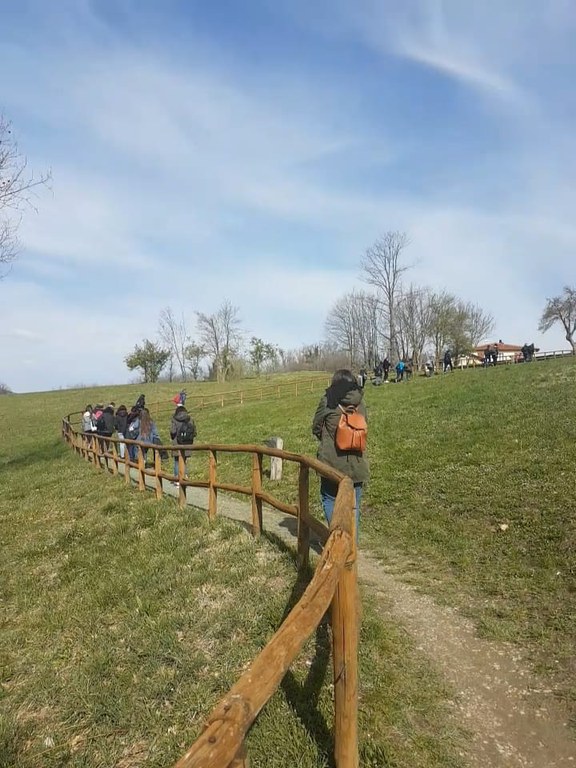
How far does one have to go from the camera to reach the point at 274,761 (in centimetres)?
282

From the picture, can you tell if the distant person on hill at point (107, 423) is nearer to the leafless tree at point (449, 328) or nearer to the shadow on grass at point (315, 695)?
the shadow on grass at point (315, 695)

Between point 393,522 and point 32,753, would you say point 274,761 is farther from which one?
point 393,522

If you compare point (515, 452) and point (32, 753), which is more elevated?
point (515, 452)

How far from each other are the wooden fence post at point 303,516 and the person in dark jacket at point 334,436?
0.61 m

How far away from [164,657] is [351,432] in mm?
2658

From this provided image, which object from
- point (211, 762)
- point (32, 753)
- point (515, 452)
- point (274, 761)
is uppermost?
point (211, 762)

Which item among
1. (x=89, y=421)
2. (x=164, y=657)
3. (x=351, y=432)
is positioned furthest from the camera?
(x=89, y=421)

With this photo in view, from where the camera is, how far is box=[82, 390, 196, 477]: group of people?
10574mm

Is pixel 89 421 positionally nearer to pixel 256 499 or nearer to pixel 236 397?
pixel 256 499

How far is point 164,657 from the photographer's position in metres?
3.97

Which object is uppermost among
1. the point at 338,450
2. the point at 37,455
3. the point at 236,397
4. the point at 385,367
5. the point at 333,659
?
the point at 385,367

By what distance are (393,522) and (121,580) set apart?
3.74 metres

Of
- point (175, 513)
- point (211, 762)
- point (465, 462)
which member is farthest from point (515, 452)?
point (211, 762)

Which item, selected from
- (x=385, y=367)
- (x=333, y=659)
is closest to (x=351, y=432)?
(x=333, y=659)
